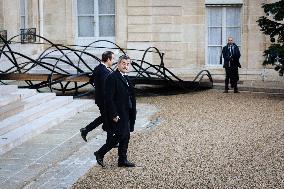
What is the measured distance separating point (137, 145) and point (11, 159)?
215 cm

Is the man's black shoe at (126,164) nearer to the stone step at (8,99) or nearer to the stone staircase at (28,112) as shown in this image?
the stone staircase at (28,112)

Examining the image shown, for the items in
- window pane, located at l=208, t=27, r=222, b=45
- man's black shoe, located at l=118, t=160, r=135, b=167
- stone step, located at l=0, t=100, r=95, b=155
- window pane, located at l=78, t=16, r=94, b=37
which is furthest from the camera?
window pane, located at l=78, t=16, r=94, b=37

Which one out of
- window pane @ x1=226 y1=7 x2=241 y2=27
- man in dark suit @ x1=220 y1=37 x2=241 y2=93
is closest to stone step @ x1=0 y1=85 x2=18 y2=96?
man in dark suit @ x1=220 y1=37 x2=241 y2=93

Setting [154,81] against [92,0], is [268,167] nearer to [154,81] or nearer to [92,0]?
[154,81]

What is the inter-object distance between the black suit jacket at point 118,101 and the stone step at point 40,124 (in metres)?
2.11

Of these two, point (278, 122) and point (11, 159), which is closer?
point (11, 159)

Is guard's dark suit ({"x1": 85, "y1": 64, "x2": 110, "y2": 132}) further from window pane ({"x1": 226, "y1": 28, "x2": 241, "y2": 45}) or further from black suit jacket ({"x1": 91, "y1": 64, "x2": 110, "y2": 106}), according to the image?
window pane ({"x1": 226, "y1": 28, "x2": 241, "y2": 45})

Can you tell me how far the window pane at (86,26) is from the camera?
A: 22.1m

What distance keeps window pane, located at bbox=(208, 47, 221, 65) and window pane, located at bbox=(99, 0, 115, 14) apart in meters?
3.87

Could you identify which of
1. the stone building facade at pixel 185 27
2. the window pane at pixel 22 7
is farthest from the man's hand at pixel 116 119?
the window pane at pixel 22 7

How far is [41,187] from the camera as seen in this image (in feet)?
24.0

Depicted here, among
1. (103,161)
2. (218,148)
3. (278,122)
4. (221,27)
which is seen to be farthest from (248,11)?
(103,161)

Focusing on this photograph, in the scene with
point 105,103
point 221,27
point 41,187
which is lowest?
point 41,187

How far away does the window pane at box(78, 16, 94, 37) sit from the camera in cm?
2212
